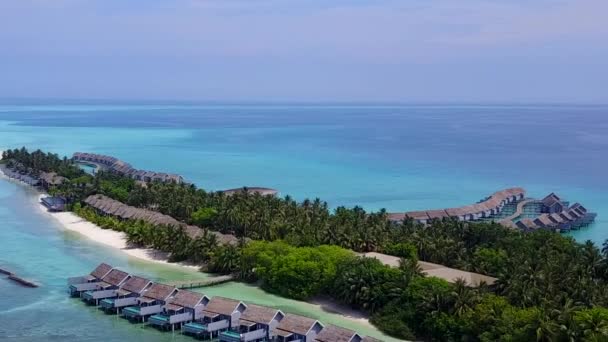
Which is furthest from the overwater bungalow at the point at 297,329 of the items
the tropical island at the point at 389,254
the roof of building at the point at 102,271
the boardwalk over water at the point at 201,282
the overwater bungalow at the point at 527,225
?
the overwater bungalow at the point at 527,225

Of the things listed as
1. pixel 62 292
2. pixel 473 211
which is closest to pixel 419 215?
pixel 473 211

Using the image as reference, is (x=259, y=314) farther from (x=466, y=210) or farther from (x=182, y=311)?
(x=466, y=210)

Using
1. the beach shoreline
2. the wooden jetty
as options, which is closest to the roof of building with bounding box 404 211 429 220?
the beach shoreline

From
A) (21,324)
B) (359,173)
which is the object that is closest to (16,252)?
(21,324)

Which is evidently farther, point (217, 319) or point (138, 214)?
point (138, 214)

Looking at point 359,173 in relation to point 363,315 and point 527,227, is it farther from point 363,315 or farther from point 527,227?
point 363,315

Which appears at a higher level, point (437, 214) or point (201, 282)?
point (437, 214)

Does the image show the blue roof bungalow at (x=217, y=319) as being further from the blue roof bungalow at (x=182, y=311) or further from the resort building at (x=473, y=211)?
the resort building at (x=473, y=211)

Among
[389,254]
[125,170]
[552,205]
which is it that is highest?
[389,254]
